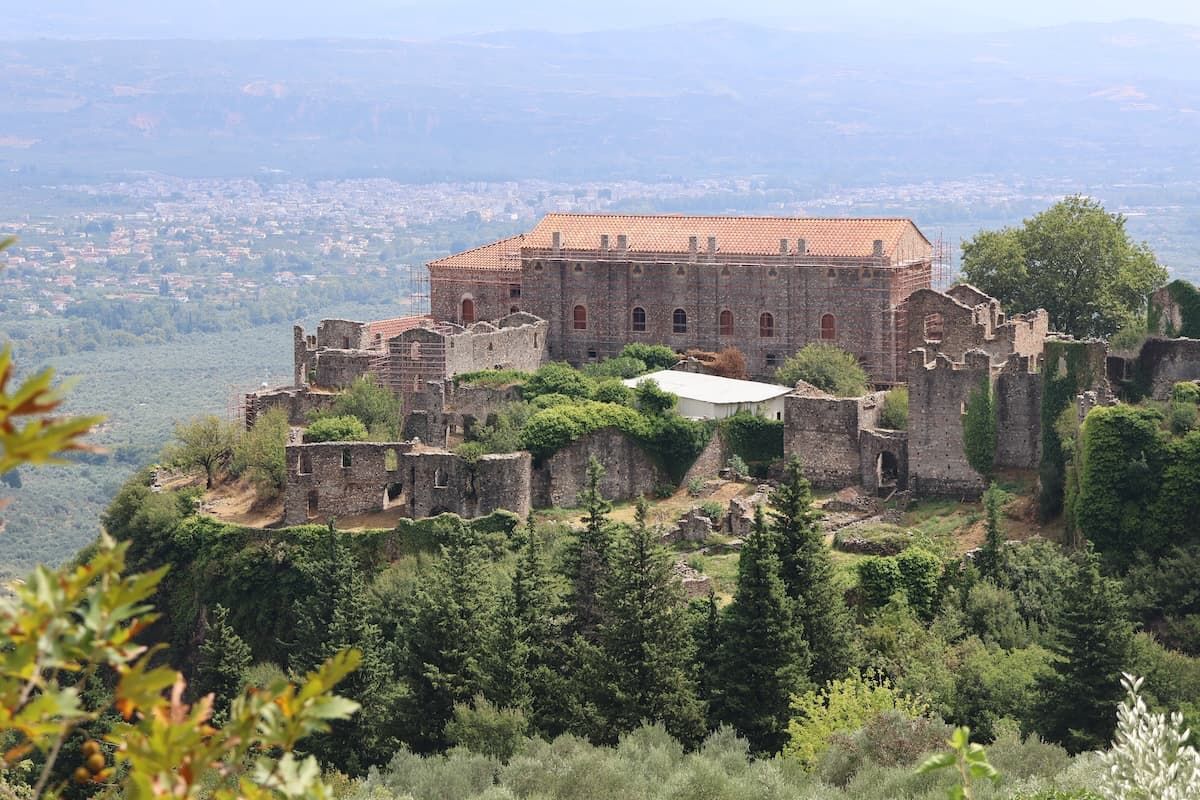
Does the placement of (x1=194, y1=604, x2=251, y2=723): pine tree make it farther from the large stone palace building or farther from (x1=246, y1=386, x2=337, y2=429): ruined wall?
the large stone palace building

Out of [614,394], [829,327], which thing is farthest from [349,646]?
[829,327]

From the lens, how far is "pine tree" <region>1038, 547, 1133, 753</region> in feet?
113

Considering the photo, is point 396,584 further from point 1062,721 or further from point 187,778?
point 187,778

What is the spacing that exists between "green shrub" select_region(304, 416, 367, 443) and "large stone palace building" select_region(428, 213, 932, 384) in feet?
32.6

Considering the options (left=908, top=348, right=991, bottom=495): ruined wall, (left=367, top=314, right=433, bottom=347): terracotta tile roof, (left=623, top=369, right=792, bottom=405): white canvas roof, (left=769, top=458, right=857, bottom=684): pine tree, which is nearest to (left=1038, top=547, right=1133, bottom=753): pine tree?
(left=769, top=458, right=857, bottom=684): pine tree

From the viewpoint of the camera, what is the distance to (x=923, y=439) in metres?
46.3

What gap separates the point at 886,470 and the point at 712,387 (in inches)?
229

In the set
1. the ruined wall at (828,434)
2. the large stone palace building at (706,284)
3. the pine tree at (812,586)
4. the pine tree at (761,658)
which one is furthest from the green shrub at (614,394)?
the pine tree at (761,658)

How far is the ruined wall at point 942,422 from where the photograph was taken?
151 ft

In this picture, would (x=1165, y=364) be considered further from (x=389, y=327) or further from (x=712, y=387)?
(x=389, y=327)

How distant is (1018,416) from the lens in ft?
151

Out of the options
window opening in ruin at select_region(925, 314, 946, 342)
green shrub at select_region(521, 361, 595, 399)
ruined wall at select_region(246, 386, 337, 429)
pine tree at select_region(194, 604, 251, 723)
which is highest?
window opening in ruin at select_region(925, 314, 946, 342)

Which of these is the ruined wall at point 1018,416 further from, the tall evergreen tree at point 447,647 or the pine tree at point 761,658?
A: the tall evergreen tree at point 447,647

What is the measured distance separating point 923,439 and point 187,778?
3586 cm
